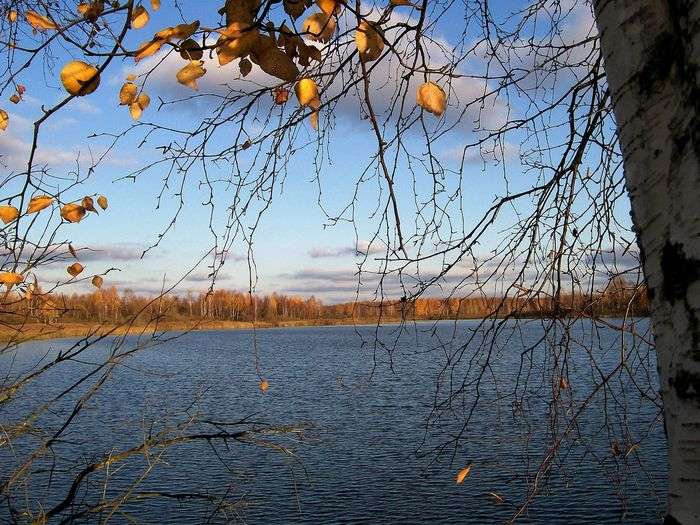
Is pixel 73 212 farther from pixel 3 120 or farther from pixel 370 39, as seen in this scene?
pixel 370 39

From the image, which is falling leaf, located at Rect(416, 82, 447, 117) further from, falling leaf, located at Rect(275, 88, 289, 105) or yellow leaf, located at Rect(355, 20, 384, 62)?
falling leaf, located at Rect(275, 88, 289, 105)

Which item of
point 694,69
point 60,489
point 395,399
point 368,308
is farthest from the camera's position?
point 395,399

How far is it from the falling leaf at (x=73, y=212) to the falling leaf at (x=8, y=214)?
0.41 feet

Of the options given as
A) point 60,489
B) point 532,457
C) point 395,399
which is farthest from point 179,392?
point 532,457

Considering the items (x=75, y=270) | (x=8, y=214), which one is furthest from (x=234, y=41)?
(x=75, y=270)

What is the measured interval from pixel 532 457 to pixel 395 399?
287 inches

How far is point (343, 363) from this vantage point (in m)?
30.0

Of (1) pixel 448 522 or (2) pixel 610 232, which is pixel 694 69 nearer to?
(2) pixel 610 232

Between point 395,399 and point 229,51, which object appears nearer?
point 229,51

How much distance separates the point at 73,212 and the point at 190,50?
0.67 m

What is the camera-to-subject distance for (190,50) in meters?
1.02

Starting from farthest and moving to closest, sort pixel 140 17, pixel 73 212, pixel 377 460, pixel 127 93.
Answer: pixel 377 460, pixel 73 212, pixel 127 93, pixel 140 17

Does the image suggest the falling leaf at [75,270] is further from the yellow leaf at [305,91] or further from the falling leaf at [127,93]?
the yellow leaf at [305,91]

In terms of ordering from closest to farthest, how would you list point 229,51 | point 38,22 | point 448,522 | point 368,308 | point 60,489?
point 229,51 < point 38,22 < point 368,308 < point 448,522 < point 60,489
